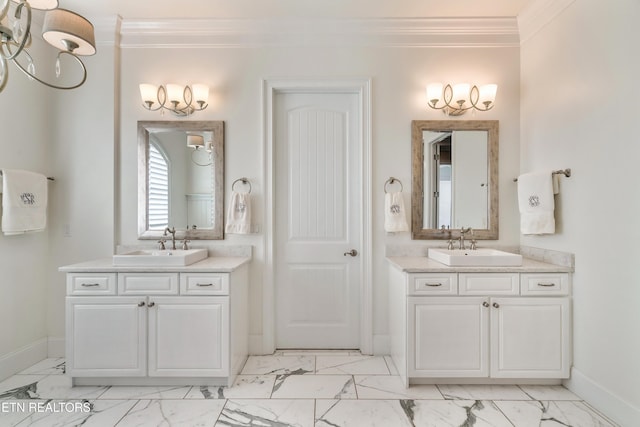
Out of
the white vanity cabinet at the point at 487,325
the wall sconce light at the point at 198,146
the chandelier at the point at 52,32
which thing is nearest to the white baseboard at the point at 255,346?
the white vanity cabinet at the point at 487,325

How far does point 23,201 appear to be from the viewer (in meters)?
2.39

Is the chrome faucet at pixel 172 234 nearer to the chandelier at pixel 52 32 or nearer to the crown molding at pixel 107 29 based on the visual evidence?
the chandelier at pixel 52 32

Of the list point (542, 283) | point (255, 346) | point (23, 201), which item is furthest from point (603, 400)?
point (23, 201)

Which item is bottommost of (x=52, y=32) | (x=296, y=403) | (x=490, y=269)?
(x=296, y=403)

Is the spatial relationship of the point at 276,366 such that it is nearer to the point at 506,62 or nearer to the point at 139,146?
the point at 139,146

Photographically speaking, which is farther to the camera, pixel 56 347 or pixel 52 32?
pixel 56 347

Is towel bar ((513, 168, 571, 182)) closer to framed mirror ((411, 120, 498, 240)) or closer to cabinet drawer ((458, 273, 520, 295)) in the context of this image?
framed mirror ((411, 120, 498, 240))

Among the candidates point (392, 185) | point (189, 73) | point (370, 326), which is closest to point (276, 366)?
point (370, 326)

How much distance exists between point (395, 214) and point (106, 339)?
2.25m

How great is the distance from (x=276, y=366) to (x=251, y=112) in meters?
2.05

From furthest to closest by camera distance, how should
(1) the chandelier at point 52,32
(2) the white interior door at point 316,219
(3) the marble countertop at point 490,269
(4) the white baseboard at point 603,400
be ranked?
1. (2) the white interior door at point 316,219
2. (3) the marble countertop at point 490,269
3. (4) the white baseboard at point 603,400
4. (1) the chandelier at point 52,32

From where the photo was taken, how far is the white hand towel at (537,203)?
2314 millimetres

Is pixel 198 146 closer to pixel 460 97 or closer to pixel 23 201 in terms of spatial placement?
pixel 23 201

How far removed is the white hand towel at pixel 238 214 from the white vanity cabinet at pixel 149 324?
1.74ft
